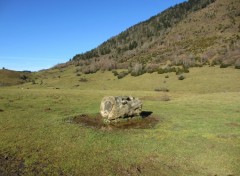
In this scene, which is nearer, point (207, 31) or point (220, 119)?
point (220, 119)

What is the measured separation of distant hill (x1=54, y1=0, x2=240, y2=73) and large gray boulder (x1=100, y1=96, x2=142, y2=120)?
131ft

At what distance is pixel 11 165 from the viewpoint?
12.1 metres

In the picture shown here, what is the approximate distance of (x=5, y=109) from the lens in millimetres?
23609

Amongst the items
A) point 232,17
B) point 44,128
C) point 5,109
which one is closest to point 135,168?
point 44,128

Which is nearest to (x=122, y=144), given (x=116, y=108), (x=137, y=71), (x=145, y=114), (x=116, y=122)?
(x=116, y=122)

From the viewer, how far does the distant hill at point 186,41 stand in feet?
241

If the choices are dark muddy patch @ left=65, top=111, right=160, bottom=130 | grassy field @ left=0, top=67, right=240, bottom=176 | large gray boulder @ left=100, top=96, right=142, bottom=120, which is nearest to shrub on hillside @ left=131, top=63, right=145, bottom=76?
grassy field @ left=0, top=67, right=240, bottom=176

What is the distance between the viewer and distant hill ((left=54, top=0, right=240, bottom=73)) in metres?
73.3

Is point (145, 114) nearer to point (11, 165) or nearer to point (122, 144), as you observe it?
point (122, 144)

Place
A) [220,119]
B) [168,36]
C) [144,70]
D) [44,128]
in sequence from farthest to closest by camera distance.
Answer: [168,36], [144,70], [220,119], [44,128]

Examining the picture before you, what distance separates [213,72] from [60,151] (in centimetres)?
4313

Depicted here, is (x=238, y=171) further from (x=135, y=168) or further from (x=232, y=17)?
(x=232, y=17)

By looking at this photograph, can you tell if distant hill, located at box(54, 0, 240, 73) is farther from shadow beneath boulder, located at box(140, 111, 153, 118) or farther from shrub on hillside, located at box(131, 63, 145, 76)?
shadow beneath boulder, located at box(140, 111, 153, 118)

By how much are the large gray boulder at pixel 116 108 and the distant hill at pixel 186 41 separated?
131 ft
